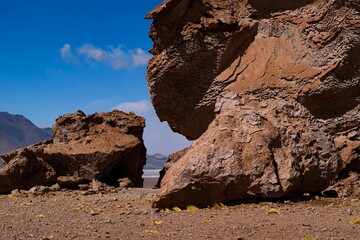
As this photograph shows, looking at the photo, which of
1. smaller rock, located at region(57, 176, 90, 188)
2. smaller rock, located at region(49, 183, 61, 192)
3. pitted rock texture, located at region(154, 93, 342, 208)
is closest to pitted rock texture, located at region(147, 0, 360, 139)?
pitted rock texture, located at region(154, 93, 342, 208)

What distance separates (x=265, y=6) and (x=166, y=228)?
371 inches

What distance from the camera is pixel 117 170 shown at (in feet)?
72.1

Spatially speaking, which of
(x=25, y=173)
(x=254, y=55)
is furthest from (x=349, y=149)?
(x=25, y=173)

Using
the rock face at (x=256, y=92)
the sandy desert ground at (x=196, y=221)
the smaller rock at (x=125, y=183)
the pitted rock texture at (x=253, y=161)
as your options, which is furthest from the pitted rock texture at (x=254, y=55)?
the smaller rock at (x=125, y=183)

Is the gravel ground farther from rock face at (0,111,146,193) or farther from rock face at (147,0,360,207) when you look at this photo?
rock face at (0,111,146,193)

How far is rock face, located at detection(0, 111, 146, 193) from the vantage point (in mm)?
18484

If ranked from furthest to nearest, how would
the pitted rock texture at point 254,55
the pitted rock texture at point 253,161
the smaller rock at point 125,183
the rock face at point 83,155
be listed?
1. the smaller rock at point 125,183
2. the rock face at point 83,155
3. the pitted rock texture at point 254,55
4. the pitted rock texture at point 253,161

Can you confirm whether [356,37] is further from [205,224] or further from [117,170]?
[117,170]

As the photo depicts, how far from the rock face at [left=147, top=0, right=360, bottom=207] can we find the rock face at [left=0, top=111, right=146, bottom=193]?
4.48 meters

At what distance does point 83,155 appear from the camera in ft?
65.9

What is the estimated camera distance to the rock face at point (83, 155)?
1848 centimetres

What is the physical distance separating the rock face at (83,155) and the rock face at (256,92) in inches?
176

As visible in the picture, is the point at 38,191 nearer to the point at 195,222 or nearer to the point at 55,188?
the point at 55,188

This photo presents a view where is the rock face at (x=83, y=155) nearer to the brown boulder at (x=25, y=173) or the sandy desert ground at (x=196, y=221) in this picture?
the brown boulder at (x=25, y=173)
